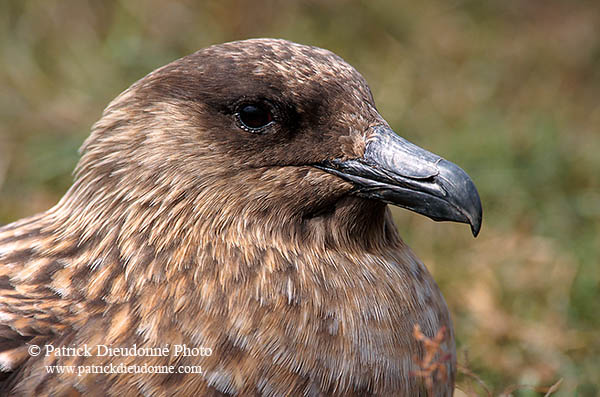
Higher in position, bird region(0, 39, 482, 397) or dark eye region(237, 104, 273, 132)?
dark eye region(237, 104, 273, 132)

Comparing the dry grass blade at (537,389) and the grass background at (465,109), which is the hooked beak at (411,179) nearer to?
the dry grass blade at (537,389)

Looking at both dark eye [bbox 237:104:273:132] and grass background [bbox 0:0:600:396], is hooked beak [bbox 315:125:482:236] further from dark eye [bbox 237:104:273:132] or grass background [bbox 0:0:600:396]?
grass background [bbox 0:0:600:396]

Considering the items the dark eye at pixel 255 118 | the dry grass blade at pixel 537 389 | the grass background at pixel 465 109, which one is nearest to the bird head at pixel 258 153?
the dark eye at pixel 255 118

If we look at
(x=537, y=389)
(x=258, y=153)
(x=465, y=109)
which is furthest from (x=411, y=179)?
(x=465, y=109)

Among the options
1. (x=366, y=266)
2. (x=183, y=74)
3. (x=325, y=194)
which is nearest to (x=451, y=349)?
(x=366, y=266)

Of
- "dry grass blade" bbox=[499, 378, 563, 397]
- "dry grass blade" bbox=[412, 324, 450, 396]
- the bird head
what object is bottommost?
"dry grass blade" bbox=[499, 378, 563, 397]

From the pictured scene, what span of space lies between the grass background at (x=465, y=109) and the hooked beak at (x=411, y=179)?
1144 millimetres

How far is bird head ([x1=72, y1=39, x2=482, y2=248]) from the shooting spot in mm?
2281

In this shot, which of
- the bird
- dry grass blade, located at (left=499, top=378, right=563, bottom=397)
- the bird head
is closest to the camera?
the bird

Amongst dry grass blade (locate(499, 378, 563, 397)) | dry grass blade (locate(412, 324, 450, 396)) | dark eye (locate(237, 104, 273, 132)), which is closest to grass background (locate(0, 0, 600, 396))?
dry grass blade (locate(499, 378, 563, 397))

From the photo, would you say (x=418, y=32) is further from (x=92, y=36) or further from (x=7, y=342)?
(x=7, y=342)

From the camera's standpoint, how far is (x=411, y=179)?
7.39 feet

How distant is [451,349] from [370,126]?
730mm

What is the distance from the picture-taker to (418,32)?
A: 18.6 ft
